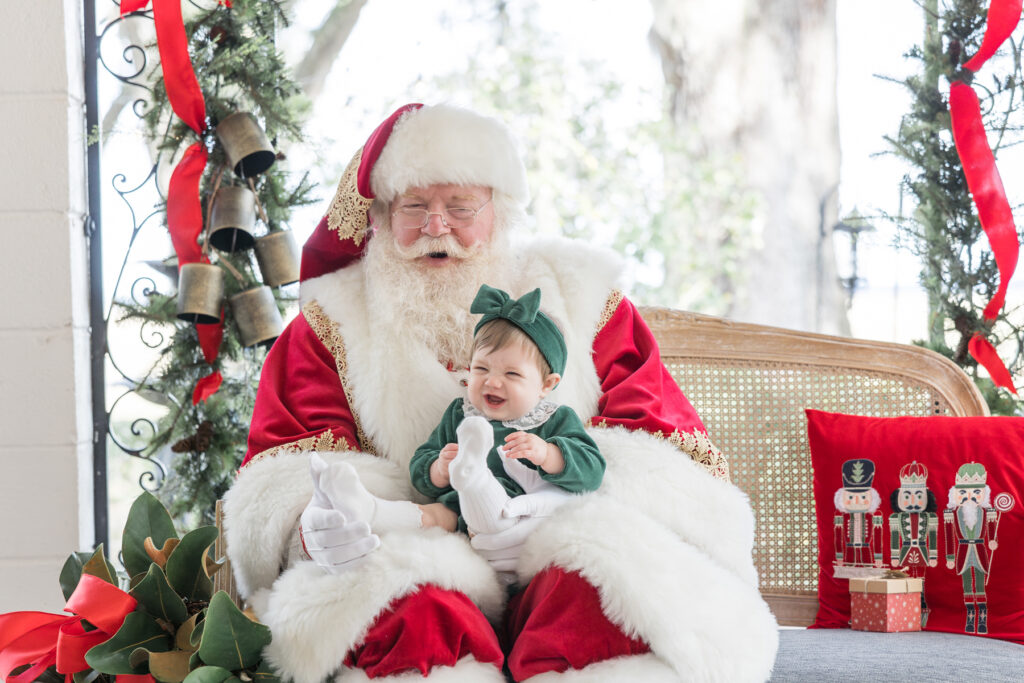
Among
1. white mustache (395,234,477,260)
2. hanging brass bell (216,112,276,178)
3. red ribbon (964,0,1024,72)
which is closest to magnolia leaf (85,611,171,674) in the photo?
white mustache (395,234,477,260)

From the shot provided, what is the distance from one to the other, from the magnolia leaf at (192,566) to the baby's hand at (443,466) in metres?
0.44

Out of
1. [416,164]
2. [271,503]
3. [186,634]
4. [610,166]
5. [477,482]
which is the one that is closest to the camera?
[477,482]

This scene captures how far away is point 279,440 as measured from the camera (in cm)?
192

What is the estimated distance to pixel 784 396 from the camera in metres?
2.39

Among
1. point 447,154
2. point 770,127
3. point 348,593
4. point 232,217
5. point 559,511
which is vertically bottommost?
point 348,593

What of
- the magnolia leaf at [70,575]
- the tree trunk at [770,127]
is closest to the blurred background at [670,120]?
the tree trunk at [770,127]

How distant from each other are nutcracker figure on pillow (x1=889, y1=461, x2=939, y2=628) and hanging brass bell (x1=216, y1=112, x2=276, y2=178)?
1.73 meters

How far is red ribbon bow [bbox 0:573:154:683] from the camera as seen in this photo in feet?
5.39

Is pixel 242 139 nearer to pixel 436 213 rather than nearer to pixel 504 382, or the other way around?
pixel 436 213

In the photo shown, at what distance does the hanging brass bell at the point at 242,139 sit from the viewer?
224cm

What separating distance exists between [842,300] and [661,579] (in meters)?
3.04

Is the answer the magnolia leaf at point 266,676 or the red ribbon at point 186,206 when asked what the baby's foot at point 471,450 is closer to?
the magnolia leaf at point 266,676

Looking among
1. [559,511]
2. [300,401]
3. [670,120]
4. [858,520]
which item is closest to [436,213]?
[300,401]

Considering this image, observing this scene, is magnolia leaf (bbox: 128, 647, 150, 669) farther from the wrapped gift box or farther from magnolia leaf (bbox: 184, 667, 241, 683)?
the wrapped gift box
